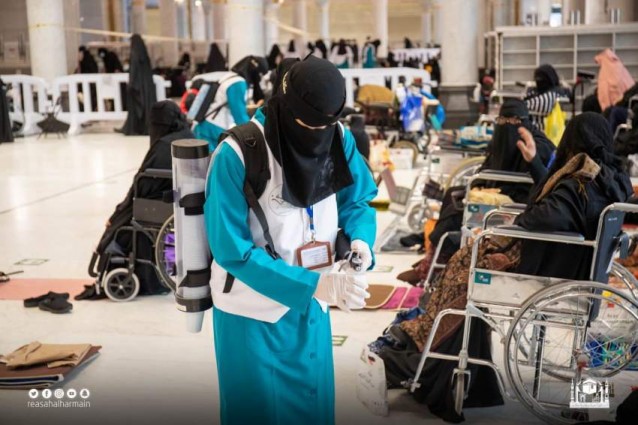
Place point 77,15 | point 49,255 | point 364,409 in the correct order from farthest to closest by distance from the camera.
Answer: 1. point 77,15
2. point 49,255
3. point 364,409

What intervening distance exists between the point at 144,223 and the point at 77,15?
17278 mm

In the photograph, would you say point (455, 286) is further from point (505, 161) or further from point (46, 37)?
point (46, 37)

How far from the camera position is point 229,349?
8.30ft

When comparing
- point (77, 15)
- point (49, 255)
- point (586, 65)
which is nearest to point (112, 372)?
point (49, 255)

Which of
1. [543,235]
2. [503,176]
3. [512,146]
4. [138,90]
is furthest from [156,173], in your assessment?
[138,90]

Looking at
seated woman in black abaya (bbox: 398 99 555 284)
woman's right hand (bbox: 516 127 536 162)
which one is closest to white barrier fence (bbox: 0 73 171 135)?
seated woman in black abaya (bbox: 398 99 555 284)

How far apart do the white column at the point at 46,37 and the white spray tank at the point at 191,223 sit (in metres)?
16.0

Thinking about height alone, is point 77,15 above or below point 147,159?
above

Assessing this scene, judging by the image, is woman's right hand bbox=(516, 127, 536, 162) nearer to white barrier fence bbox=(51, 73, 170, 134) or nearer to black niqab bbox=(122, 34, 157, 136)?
black niqab bbox=(122, 34, 157, 136)

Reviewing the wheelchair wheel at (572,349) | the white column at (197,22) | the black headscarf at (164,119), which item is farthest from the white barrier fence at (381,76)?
the white column at (197,22)

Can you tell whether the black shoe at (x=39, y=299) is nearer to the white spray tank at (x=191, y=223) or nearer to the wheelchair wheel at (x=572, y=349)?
the wheelchair wheel at (x=572, y=349)

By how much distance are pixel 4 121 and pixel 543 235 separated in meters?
13.2

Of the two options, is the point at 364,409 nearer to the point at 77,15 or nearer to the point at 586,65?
the point at 586,65

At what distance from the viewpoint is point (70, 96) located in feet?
55.4
